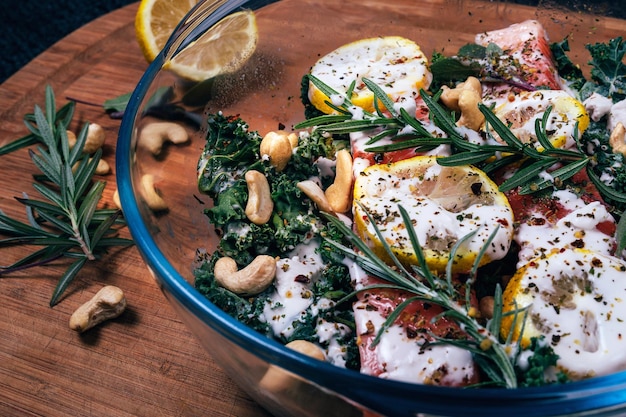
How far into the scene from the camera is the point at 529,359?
4.85 feet

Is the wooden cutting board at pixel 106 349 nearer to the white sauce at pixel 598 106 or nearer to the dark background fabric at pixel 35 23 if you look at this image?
the white sauce at pixel 598 106

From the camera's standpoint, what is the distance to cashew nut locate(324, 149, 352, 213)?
1.99 meters

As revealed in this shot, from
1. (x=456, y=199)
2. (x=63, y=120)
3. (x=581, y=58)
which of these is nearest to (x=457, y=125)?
(x=456, y=199)

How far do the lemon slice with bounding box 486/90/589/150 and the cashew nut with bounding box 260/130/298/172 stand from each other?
2.15ft

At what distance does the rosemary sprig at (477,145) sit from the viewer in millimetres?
1909

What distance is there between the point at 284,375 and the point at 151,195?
2.46ft

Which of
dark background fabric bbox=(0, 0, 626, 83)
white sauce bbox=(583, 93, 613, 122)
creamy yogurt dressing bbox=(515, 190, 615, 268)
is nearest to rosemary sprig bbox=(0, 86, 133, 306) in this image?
creamy yogurt dressing bbox=(515, 190, 615, 268)

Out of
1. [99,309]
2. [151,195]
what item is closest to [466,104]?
[151,195]

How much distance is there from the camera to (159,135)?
2.11 metres

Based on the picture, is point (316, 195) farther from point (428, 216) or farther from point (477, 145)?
point (477, 145)

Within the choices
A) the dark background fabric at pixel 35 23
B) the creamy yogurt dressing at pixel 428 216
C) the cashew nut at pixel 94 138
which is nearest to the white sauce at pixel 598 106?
the creamy yogurt dressing at pixel 428 216

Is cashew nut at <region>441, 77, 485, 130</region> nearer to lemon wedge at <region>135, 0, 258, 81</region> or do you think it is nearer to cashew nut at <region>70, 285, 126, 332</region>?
lemon wedge at <region>135, 0, 258, 81</region>

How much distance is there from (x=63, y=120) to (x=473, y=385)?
199 cm

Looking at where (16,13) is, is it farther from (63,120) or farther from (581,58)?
(581,58)
